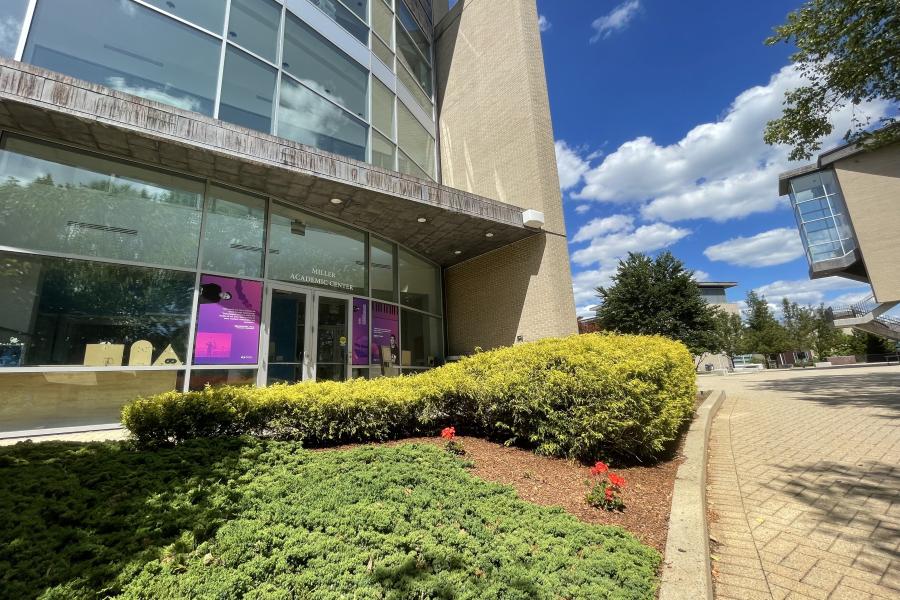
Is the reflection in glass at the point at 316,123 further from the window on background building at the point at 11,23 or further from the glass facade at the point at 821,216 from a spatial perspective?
the glass facade at the point at 821,216

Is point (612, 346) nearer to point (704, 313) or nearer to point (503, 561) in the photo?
point (503, 561)

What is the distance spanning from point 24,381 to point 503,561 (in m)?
7.08

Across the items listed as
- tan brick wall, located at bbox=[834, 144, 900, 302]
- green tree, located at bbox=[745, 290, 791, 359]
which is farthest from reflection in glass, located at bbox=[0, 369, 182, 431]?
green tree, located at bbox=[745, 290, 791, 359]

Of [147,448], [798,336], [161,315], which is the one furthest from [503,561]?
[798,336]

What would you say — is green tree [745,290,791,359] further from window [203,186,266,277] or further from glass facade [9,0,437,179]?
window [203,186,266,277]

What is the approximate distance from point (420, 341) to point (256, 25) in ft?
28.2

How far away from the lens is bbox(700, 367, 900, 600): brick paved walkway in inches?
98.5

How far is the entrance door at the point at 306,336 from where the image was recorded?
26.2ft

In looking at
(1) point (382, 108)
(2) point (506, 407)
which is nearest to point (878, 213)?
(1) point (382, 108)

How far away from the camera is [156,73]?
6.97 m

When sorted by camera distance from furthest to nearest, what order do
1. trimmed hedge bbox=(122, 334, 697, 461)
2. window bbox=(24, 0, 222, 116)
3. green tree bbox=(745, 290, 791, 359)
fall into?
1. green tree bbox=(745, 290, 791, 359)
2. window bbox=(24, 0, 222, 116)
3. trimmed hedge bbox=(122, 334, 697, 461)

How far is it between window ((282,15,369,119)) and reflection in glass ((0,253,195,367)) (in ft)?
18.2

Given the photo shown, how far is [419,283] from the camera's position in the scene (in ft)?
39.8

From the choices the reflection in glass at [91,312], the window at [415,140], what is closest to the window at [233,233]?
the reflection in glass at [91,312]
